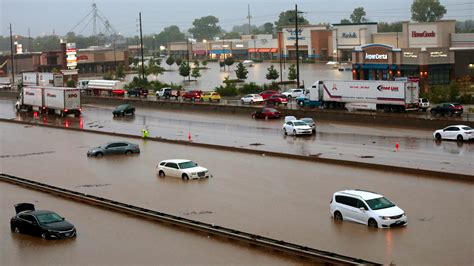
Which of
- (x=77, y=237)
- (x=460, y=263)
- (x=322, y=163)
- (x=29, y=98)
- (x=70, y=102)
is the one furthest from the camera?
(x=29, y=98)

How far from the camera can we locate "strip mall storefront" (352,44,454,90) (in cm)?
5544

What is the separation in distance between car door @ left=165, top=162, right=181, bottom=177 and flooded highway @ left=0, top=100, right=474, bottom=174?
5648 millimetres

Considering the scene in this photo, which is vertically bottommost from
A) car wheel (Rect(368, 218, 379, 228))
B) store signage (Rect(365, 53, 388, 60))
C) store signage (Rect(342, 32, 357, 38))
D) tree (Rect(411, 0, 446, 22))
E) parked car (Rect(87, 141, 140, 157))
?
car wheel (Rect(368, 218, 379, 228))

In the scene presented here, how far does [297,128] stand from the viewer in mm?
34406

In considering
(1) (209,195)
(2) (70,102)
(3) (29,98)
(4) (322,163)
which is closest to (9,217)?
(1) (209,195)

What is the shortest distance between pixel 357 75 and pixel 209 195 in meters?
39.9

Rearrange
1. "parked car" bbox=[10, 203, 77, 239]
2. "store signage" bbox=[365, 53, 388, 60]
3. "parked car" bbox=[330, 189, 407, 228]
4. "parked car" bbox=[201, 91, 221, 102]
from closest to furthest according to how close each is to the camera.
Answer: "parked car" bbox=[330, 189, 407, 228]
"parked car" bbox=[10, 203, 77, 239]
"parked car" bbox=[201, 91, 221, 102]
"store signage" bbox=[365, 53, 388, 60]

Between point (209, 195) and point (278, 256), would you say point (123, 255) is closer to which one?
point (278, 256)

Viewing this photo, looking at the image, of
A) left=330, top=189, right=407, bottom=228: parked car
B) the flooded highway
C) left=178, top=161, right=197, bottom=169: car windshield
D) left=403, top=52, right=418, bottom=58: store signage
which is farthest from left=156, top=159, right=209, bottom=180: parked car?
left=403, top=52, right=418, bottom=58: store signage

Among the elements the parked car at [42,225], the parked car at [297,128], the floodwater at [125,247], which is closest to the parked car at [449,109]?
the parked car at [297,128]

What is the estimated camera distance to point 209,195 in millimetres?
22391

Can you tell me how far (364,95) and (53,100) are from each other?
68.2ft

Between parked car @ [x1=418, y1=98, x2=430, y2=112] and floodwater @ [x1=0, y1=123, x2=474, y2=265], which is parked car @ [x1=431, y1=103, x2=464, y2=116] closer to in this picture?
parked car @ [x1=418, y1=98, x2=430, y2=112]

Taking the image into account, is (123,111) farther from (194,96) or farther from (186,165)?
(186,165)
